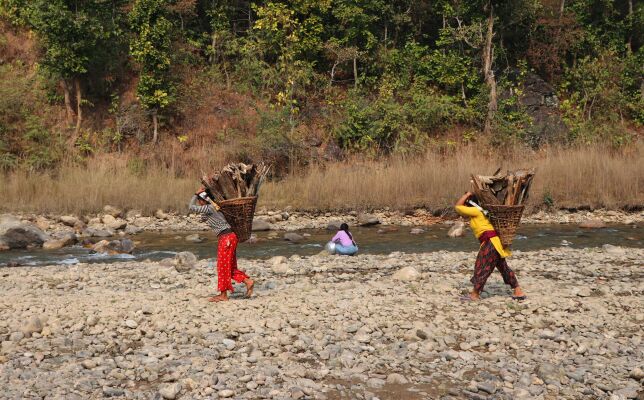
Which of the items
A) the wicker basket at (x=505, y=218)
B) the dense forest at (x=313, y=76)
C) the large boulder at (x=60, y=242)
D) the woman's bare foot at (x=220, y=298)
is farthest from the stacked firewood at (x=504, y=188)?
the dense forest at (x=313, y=76)

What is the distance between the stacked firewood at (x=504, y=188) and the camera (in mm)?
8281

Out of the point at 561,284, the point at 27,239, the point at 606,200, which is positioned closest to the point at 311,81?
the point at 606,200

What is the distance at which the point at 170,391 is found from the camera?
18.7 ft

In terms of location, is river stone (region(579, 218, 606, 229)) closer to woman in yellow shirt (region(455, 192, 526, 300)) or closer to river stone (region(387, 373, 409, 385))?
woman in yellow shirt (region(455, 192, 526, 300))

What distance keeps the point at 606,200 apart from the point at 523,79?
10.1m

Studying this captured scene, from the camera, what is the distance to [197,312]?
8039 millimetres

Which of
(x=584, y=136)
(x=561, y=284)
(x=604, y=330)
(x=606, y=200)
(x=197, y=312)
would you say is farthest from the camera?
(x=584, y=136)

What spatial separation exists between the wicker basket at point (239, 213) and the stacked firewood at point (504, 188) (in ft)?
9.38

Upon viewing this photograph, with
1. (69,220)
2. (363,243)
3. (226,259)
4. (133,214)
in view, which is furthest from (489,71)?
(226,259)

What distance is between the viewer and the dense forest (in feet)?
82.1

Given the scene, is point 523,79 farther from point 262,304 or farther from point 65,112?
point 262,304

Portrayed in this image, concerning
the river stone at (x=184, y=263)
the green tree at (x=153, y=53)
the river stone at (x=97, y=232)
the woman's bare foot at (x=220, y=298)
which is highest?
the green tree at (x=153, y=53)

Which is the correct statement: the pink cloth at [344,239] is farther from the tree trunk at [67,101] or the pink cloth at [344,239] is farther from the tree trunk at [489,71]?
the tree trunk at [67,101]

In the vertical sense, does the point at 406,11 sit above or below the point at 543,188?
above
